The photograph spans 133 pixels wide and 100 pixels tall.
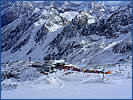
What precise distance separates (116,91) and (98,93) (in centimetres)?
150

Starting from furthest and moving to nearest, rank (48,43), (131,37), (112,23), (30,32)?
1. (30,32)
2. (48,43)
3. (112,23)
4. (131,37)

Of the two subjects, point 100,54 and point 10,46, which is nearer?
point 100,54

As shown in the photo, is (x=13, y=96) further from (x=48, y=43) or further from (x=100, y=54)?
(x=48, y=43)

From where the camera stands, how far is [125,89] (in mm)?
17812

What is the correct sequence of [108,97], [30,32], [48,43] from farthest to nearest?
[30,32] < [48,43] < [108,97]

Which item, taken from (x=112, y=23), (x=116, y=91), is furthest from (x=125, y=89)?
(x=112, y=23)

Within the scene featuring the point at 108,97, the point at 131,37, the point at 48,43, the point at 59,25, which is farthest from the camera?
the point at 59,25

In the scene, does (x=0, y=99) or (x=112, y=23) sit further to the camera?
(x=112, y=23)

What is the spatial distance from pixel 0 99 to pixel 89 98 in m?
6.57

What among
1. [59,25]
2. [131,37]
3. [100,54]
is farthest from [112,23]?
[59,25]

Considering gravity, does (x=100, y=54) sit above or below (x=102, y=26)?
below

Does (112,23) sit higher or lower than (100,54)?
higher

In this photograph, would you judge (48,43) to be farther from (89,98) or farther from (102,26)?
(89,98)

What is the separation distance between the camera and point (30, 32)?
18950cm
